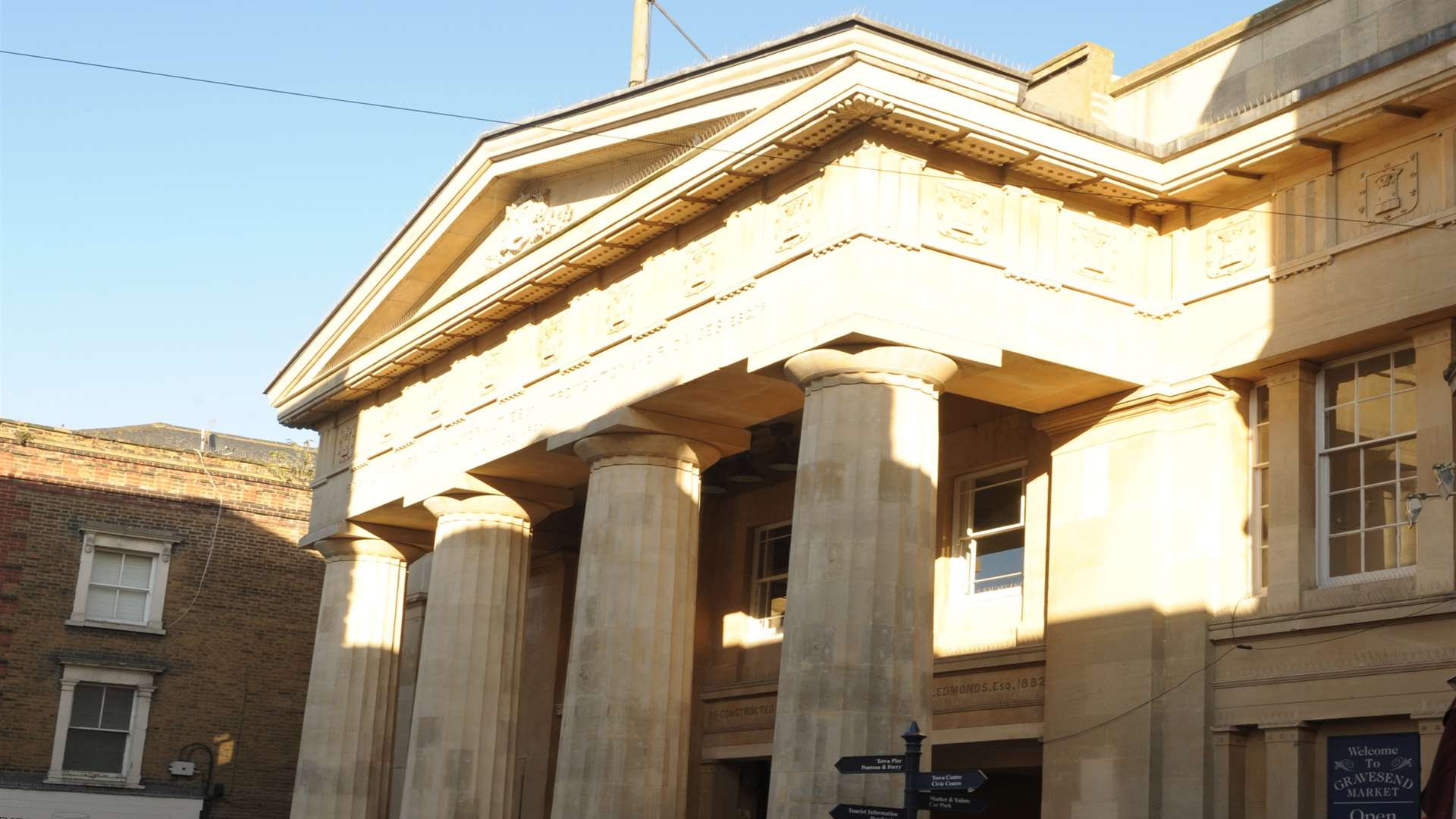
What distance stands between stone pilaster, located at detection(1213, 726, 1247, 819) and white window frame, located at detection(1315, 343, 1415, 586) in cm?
192

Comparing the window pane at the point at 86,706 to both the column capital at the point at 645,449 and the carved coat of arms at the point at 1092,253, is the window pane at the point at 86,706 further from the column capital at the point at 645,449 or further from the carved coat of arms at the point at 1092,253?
the carved coat of arms at the point at 1092,253

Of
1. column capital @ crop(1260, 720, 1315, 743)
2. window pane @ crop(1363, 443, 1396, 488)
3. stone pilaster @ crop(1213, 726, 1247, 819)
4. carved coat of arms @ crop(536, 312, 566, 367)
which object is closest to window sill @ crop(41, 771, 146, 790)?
carved coat of arms @ crop(536, 312, 566, 367)

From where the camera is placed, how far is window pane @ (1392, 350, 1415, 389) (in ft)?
61.3

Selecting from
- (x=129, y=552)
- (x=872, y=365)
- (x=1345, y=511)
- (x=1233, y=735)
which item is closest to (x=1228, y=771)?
(x=1233, y=735)

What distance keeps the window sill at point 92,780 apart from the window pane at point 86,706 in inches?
39.4

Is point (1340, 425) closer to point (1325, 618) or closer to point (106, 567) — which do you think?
point (1325, 618)

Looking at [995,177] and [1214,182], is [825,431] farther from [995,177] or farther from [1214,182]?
[1214,182]

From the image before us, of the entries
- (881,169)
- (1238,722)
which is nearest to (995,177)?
(881,169)

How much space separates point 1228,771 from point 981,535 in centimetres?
533

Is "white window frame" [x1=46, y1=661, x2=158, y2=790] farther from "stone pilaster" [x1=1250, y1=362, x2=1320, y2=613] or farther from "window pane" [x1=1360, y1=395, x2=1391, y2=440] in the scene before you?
"window pane" [x1=1360, y1=395, x2=1391, y2=440]

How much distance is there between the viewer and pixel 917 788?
13961 millimetres

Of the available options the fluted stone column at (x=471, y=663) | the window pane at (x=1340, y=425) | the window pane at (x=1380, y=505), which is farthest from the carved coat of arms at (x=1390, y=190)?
the fluted stone column at (x=471, y=663)

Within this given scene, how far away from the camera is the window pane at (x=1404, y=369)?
1867 cm

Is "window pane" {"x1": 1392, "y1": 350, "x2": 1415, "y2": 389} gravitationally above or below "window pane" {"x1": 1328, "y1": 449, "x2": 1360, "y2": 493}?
above
